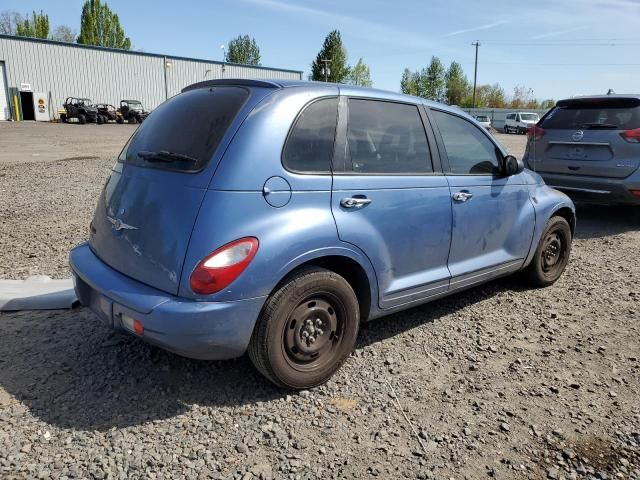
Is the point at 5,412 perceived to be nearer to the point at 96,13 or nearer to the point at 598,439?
the point at 598,439

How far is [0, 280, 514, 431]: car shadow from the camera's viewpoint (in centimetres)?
282

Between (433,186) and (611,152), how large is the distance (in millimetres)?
4627

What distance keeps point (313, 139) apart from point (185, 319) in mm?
1261

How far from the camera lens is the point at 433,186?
11.8 ft

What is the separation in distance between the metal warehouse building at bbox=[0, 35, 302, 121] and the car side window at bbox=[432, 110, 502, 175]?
116 ft

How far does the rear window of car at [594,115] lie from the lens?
6871mm

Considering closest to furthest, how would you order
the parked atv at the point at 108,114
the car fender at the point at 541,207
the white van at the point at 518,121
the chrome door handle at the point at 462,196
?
the chrome door handle at the point at 462,196 → the car fender at the point at 541,207 → the parked atv at the point at 108,114 → the white van at the point at 518,121

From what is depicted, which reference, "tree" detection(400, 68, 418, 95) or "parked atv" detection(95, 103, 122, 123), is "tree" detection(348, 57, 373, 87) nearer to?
"tree" detection(400, 68, 418, 95)

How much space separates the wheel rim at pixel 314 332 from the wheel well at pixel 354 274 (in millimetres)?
204

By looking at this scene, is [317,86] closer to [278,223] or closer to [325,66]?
[278,223]

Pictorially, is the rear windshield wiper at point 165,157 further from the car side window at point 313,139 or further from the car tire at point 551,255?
the car tire at point 551,255

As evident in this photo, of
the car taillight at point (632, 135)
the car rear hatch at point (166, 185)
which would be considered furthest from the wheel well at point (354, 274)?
the car taillight at point (632, 135)

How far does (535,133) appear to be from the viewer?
772cm

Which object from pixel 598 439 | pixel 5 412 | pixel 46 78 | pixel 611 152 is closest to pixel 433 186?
pixel 598 439
